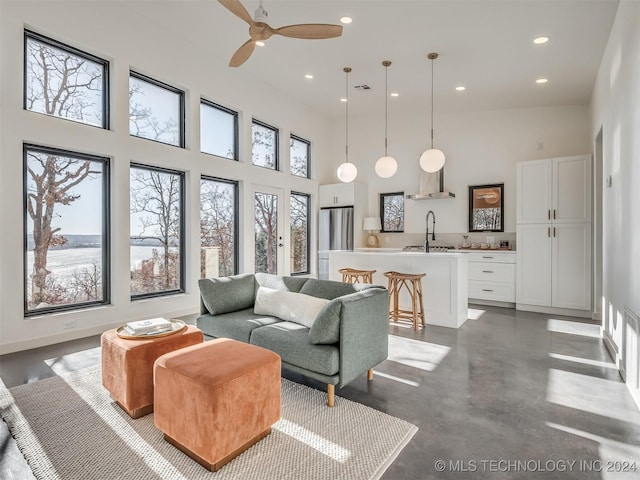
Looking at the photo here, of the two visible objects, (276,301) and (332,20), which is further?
(332,20)

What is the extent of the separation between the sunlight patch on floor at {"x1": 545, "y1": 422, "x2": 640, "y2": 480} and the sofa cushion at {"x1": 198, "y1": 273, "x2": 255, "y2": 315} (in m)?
2.76

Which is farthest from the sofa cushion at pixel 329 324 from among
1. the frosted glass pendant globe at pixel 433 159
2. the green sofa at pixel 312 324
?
the frosted glass pendant globe at pixel 433 159

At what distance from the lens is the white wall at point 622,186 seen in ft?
8.68

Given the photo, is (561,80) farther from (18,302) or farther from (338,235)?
(18,302)

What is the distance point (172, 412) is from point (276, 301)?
142 centimetres

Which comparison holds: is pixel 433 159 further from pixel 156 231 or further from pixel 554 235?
pixel 156 231

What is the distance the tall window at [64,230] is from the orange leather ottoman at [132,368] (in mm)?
1938

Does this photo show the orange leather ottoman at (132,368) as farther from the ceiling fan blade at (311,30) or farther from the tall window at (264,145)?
the tall window at (264,145)

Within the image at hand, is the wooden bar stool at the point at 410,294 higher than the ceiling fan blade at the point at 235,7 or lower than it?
lower

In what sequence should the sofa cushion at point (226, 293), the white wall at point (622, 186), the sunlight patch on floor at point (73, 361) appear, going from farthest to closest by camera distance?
the sofa cushion at point (226, 293) → the sunlight patch on floor at point (73, 361) → the white wall at point (622, 186)

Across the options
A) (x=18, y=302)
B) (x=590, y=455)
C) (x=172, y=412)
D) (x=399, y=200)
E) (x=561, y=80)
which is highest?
(x=561, y=80)

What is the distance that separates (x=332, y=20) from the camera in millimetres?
4047

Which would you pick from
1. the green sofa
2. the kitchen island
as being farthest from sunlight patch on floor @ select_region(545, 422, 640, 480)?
the kitchen island

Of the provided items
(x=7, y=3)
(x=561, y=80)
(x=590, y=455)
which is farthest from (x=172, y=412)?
(x=561, y=80)
